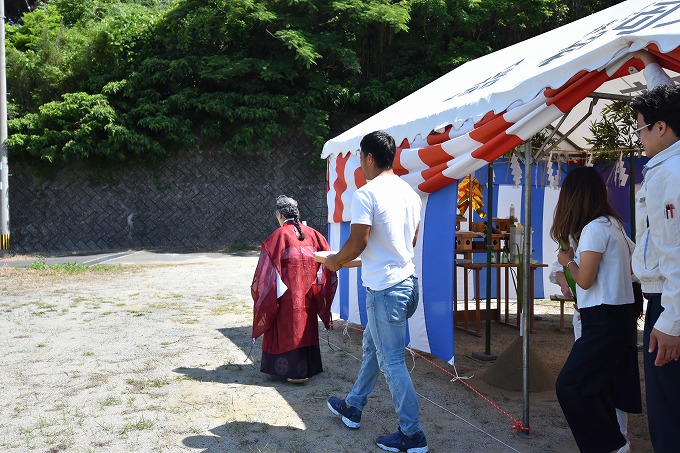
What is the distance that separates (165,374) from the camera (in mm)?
4793

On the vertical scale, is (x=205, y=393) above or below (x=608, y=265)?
below

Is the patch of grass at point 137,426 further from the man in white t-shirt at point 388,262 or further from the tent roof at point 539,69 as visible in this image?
the tent roof at point 539,69

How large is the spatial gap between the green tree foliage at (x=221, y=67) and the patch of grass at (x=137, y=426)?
41.4 ft

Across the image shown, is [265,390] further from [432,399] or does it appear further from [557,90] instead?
[557,90]

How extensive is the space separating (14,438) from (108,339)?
2520mm

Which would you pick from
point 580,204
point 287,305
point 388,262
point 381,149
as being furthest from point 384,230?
point 287,305

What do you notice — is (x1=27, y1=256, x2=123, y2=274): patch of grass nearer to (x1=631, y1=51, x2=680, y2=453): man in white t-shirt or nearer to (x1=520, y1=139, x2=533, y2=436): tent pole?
(x1=520, y1=139, x2=533, y2=436): tent pole

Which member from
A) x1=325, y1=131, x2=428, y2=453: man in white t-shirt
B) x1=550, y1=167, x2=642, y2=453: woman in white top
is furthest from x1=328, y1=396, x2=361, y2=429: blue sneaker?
x1=550, y1=167, x2=642, y2=453: woman in white top

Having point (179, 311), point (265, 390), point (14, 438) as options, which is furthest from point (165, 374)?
point (179, 311)

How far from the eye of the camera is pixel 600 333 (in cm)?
283

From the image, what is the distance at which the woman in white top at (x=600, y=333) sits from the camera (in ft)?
9.30

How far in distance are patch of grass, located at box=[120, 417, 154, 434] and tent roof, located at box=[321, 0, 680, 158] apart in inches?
98.1

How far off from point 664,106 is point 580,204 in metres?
0.82

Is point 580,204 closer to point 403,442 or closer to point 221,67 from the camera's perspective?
point 403,442
